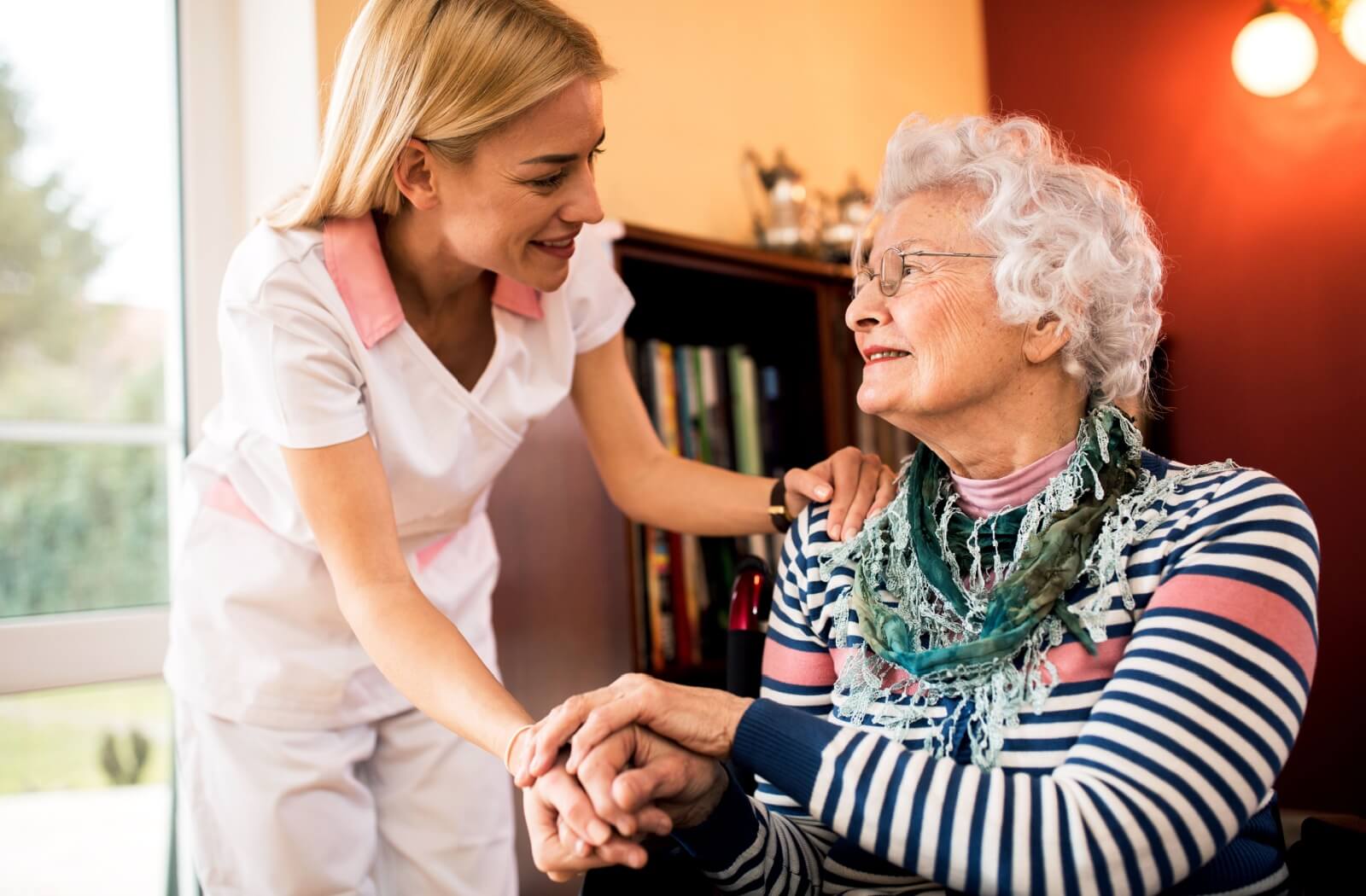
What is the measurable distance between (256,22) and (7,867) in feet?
5.33

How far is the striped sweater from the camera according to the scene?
991mm

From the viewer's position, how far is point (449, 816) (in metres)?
1.77

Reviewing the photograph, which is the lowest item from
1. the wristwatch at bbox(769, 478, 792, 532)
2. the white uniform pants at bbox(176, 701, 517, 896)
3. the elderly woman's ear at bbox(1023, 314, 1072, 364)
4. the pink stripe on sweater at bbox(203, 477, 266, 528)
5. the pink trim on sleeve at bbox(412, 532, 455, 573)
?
the white uniform pants at bbox(176, 701, 517, 896)

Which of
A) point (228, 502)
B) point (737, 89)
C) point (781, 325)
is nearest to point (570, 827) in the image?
point (228, 502)

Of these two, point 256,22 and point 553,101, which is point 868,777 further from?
point 256,22

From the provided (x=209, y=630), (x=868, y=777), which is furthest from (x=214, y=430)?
(x=868, y=777)

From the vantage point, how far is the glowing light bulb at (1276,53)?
11.0 feet

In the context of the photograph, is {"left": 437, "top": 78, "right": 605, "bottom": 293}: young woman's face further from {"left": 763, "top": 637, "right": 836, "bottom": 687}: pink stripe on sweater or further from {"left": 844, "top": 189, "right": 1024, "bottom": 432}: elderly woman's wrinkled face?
{"left": 763, "top": 637, "right": 836, "bottom": 687}: pink stripe on sweater

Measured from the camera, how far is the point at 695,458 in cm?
249

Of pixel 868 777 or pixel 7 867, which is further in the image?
pixel 7 867

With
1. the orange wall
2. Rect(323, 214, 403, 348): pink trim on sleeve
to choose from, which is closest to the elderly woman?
Rect(323, 214, 403, 348): pink trim on sleeve

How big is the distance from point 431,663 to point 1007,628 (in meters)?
0.65

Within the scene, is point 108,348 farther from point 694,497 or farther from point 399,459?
point 694,497

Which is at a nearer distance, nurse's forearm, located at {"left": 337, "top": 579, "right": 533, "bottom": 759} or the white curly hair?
nurse's forearm, located at {"left": 337, "top": 579, "right": 533, "bottom": 759}
